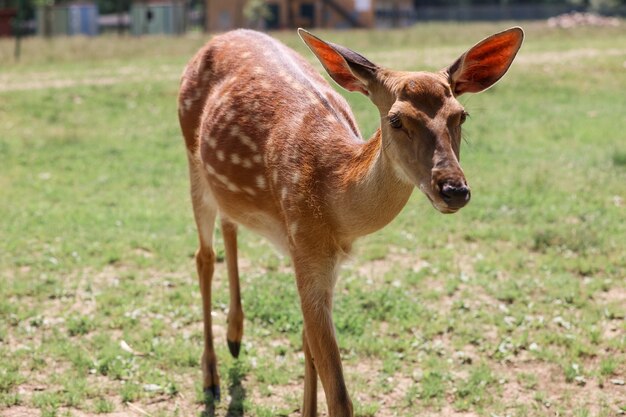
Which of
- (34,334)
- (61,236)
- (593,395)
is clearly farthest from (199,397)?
(61,236)

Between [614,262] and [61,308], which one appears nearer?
[61,308]

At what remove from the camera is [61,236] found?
25.1ft

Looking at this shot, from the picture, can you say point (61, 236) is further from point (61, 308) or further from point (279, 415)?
point (279, 415)

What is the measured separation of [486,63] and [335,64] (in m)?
0.70

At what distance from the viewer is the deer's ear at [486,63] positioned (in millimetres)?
3547

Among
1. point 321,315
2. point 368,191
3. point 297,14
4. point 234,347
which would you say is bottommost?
point 234,347

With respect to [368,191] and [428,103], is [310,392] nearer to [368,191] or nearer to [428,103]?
[368,191]

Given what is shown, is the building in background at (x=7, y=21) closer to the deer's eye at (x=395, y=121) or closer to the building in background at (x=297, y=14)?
the building in background at (x=297, y=14)

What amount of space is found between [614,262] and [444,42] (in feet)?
77.5

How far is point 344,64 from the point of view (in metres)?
3.70

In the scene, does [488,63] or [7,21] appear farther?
[7,21]

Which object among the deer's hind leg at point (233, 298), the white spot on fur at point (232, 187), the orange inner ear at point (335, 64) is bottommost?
the deer's hind leg at point (233, 298)

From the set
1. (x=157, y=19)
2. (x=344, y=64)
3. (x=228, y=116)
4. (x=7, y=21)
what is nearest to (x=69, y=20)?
(x=7, y=21)

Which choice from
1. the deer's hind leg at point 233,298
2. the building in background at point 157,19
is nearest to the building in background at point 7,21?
the building in background at point 157,19
